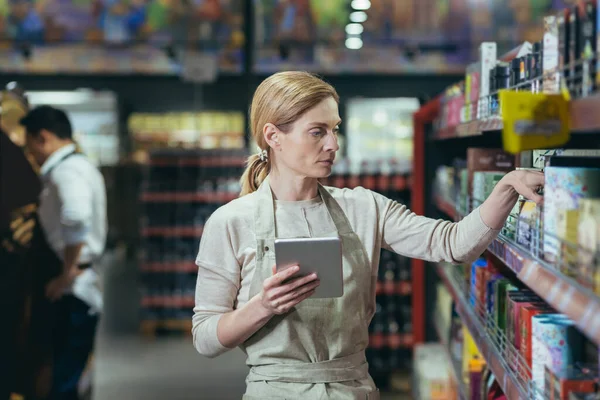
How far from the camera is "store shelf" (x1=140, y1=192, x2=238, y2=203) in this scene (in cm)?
817

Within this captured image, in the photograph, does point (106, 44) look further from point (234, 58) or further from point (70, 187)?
point (70, 187)

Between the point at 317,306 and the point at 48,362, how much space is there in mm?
2450

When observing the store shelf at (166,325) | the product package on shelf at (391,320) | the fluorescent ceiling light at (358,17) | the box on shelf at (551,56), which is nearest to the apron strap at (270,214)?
the box on shelf at (551,56)

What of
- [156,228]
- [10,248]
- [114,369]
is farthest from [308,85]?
[156,228]

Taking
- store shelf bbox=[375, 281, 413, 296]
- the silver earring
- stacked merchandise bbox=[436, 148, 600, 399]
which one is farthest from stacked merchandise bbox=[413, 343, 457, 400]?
the silver earring

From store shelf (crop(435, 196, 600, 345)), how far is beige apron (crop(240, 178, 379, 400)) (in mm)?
459

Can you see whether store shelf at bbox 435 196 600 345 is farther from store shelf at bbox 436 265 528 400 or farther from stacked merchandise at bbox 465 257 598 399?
store shelf at bbox 436 265 528 400

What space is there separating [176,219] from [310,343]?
6139 mm

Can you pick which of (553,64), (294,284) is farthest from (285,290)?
(553,64)

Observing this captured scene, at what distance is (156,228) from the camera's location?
27.1ft

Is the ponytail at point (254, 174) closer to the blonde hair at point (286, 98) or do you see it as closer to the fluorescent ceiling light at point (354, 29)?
the blonde hair at point (286, 98)

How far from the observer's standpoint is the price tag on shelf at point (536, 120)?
1.60 m

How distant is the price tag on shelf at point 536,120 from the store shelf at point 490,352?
0.86 m

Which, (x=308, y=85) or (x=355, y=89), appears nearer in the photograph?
(x=308, y=85)
